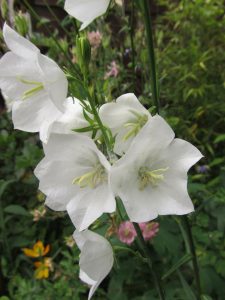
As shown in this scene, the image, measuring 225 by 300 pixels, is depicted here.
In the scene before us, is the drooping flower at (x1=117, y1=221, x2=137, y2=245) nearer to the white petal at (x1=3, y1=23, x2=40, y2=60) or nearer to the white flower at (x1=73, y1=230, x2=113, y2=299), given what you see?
the white flower at (x1=73, y1=230, x2=113, y2=299)

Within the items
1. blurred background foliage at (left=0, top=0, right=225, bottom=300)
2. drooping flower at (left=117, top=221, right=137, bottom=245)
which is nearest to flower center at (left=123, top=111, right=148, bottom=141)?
blurred background foliage at (left=0, top=0, right=225, bottom=300)

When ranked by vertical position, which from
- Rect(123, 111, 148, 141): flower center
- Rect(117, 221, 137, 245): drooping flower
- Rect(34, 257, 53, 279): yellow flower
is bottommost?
Rect(34, 257, 53, 279): yellow flower

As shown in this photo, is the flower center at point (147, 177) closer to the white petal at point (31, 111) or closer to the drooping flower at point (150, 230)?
the white petal at point (31, 111)

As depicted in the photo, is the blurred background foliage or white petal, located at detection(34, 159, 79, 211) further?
the blurred background foliage

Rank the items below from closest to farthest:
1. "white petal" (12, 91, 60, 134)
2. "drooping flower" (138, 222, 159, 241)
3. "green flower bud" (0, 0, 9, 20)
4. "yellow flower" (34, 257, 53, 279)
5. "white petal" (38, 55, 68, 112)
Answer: "white petal" (38, 55, 68, 112)
"white petal" (12, 91, 60, 134)
"green flower bud" (0, 0, 9, 20)
"drooping flower" (138, 222, 159, 241)
"yellow flower" (34, 257, 53, 279)

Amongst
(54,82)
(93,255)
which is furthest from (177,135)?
(54,82)

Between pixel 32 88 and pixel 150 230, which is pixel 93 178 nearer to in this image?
pixel 32 88

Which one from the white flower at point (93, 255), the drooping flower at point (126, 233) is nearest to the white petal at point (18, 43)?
the white flower at point (93, 255)
